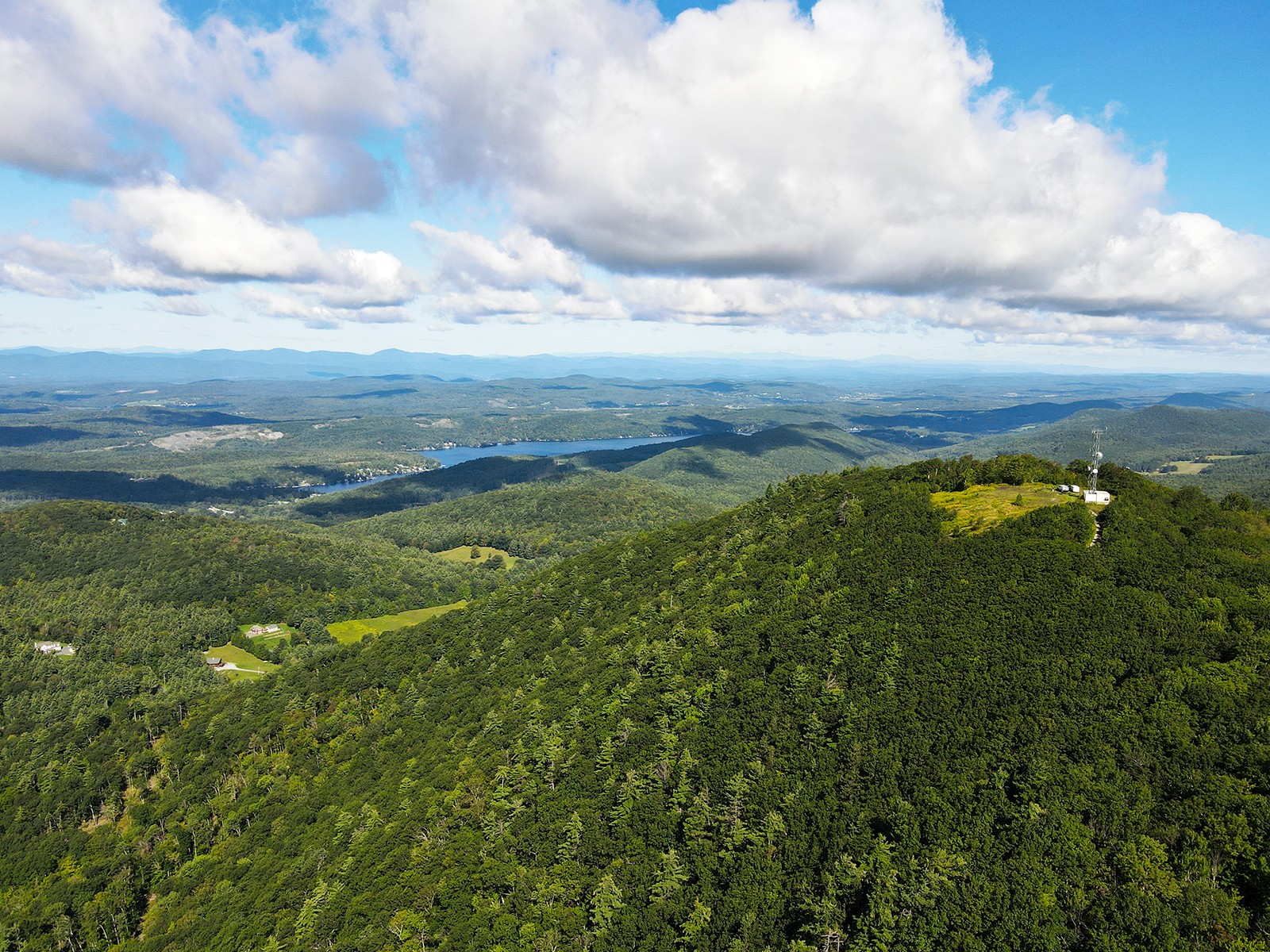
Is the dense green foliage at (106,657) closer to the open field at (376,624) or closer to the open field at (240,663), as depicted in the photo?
the open field at (240,663)

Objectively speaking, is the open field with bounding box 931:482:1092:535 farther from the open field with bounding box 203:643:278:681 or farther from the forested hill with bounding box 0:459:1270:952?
the open field with bounding box 203:643:278:681

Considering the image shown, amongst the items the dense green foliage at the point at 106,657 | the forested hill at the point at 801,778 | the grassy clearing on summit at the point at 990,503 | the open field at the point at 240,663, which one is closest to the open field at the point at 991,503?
the grassy clearing on summit at the point at 990,503

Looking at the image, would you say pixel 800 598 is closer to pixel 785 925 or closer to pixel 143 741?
pixel 785 925

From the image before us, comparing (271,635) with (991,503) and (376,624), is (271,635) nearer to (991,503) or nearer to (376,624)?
(376,624)

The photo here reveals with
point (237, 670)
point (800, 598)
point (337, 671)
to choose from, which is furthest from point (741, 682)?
point (237, 670)

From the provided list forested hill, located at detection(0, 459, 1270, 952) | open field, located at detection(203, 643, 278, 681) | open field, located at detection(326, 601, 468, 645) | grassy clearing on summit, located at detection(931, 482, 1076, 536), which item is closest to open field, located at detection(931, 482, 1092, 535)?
grassy clearing on summit, located at detection(931, 482, 1076, 536)

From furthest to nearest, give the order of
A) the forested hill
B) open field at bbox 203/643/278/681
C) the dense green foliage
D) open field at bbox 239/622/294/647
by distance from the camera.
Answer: open field at bbox 239/622/294/647 → open field at bbox 203/643/278/681 → the dense green foliage → the forested hill
